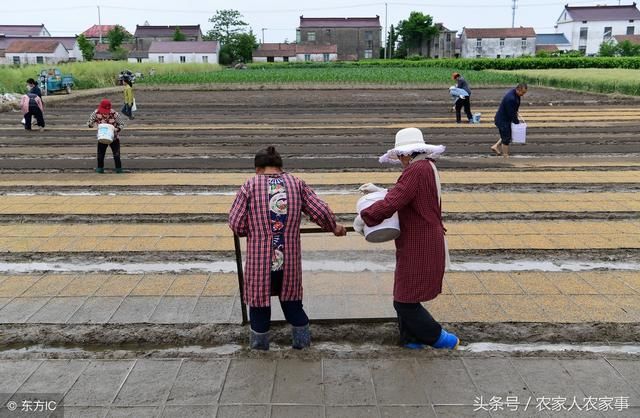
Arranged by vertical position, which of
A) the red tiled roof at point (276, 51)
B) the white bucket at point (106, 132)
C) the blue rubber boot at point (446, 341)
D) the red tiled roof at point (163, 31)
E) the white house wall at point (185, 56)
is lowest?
the blue rubber boot at point (446, 341)

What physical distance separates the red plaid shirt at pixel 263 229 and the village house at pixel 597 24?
3802 inches

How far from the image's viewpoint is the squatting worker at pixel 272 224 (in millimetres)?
3535

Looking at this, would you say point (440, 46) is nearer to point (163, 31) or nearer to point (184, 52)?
point (184, 52)

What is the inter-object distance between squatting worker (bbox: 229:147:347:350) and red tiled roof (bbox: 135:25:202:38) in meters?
101

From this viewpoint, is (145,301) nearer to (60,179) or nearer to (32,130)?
(60,179)

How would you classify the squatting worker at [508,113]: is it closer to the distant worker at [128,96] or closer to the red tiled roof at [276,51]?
the distant worker at [128,96]

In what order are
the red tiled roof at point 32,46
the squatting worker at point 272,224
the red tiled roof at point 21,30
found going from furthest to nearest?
the red tiled roof at point 21,30
the red tiled roof at point 32,46
the squatting worker at point 272,224

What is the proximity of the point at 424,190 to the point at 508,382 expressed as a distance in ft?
4.22

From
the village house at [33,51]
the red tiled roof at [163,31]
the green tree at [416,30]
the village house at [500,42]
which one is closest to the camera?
the village house at [33,51]

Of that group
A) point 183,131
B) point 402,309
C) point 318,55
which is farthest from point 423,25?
point 402,309

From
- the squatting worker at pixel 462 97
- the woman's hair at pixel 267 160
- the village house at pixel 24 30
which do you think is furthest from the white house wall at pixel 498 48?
the woman's hair at pixel 267 160

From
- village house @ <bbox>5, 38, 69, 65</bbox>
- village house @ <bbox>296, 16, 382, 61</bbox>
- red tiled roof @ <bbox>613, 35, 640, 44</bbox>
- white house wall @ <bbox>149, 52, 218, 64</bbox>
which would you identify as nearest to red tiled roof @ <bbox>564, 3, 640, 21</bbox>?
red tiled roof @ <bbox>613, 35, 640, 44</bbox>

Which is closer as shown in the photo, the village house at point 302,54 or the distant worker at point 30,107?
the distant worker at point 30,107

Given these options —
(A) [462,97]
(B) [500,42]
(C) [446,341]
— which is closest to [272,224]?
(C) [446,341]
